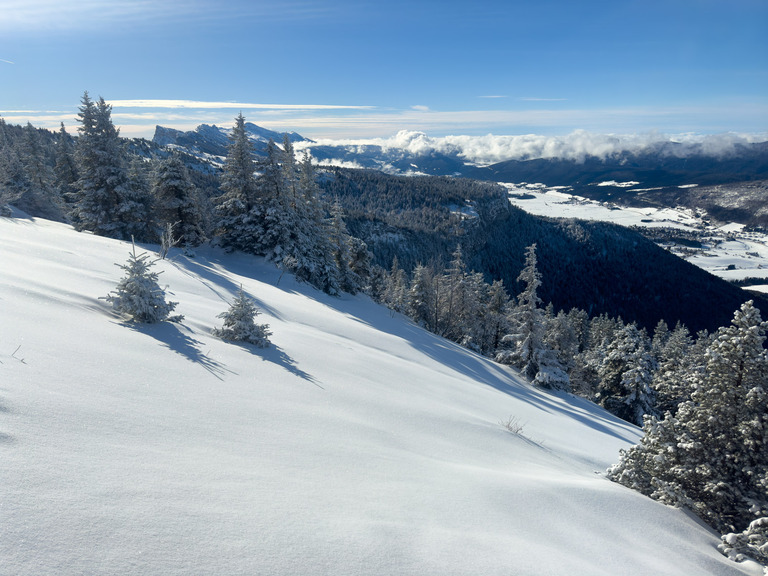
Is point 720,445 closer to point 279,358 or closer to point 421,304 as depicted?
point 279,358

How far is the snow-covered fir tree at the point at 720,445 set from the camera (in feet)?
20.6

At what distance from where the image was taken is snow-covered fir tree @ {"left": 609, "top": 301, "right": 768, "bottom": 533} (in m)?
6.27

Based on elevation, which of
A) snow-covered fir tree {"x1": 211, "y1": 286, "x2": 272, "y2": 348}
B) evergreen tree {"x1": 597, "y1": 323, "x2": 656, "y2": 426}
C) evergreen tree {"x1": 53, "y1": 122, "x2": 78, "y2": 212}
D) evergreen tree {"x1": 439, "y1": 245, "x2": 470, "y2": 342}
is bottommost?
evergreen tree {"x1": 597, "y1": 323, "x2": 656, "y2": 426}

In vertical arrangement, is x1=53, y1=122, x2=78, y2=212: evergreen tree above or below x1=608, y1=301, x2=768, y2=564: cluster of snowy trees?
above

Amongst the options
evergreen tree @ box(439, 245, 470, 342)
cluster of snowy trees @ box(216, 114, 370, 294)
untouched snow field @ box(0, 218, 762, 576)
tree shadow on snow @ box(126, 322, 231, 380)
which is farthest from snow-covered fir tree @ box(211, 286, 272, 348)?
evergreen tree @ box(439, 245, 470, 342)

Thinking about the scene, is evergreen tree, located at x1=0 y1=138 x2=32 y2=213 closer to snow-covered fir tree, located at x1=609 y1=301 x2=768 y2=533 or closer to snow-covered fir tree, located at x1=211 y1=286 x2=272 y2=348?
snow-covered fir tree, located at x1=211 y1=286 x2=272 y2=348

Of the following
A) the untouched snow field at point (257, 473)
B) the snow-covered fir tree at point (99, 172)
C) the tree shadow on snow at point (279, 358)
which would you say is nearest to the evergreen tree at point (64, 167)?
the snow-covered fir tree at point (99, 172)

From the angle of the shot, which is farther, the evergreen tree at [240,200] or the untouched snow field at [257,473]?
the evergreen tree at [240,200]

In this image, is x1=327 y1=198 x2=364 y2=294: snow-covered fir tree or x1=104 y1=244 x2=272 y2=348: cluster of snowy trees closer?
x1=104 y1=244 x2=272 y2=348: cluster of snowy trees

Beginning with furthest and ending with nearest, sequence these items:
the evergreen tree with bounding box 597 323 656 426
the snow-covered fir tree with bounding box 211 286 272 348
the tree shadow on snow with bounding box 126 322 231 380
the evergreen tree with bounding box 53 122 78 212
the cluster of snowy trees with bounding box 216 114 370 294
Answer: the evergreen tree with bounding box 53 122 78 212 → the evergreen tree with bounding box 597 323 656 426 → the cluster of snowy trees with bounding box 216 114 370 294 → the snow-covered fir tree with bounding box 211 286 272 348 → the tree shadow on snow with bounding box 126 322 231 380

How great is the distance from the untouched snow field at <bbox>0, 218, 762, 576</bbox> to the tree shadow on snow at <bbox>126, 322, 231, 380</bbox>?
1.9 inches

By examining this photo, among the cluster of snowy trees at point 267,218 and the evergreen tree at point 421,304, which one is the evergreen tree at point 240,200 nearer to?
the cluster of snowy trees at point 267,218

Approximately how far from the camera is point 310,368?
27.4ft

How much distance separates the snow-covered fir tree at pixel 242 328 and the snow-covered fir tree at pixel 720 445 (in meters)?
7.68
